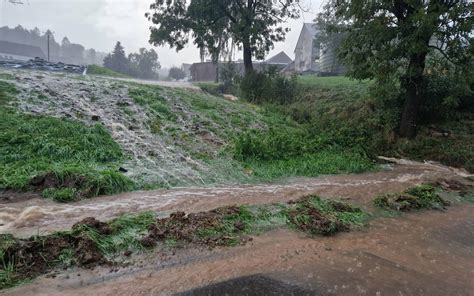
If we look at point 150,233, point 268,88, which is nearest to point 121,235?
point 150,233

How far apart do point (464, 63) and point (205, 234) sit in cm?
860

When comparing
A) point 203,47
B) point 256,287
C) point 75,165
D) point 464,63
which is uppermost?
point 203,47

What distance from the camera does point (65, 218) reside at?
196 inches

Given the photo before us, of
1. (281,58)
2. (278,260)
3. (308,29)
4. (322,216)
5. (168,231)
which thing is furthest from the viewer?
(281,58)

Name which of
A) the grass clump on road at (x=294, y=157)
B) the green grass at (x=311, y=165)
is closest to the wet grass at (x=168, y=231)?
the green grass at (x=311, y=165)

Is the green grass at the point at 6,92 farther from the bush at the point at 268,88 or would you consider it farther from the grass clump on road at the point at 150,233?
the bush at the point at 268,88

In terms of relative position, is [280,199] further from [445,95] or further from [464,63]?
[445,95]

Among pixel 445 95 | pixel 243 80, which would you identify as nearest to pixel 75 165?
pixel 445 95

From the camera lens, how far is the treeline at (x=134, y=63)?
45.8m

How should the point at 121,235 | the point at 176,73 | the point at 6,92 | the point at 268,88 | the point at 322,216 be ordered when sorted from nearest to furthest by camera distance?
the point at 121,235 → the point at 322,216 → the point at 6,92 → the point at 268,88 → the point at 176,73

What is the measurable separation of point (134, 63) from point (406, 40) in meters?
48.7

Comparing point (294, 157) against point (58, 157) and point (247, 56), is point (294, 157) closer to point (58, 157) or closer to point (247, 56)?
point (58, 157)

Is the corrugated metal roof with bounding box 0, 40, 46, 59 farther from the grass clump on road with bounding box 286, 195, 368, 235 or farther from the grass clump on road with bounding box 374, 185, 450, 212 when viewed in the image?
the grass clump on road with bounding box 374, 185, 450, 212

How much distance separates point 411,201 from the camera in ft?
20.8
